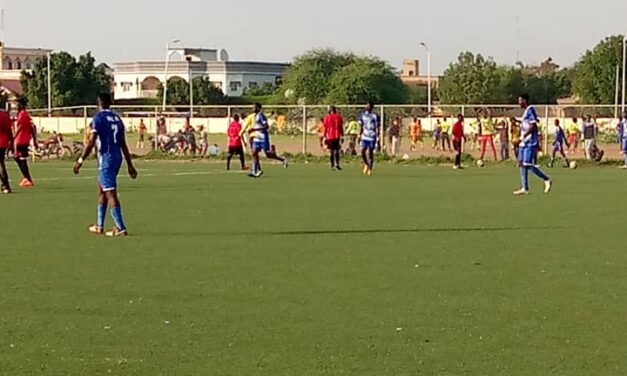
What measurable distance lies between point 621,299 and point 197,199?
1225cm

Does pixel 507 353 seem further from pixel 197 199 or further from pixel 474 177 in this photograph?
pixel 474 177

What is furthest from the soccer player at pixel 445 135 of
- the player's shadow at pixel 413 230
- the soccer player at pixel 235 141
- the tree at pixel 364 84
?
the tree at pixel 364 84

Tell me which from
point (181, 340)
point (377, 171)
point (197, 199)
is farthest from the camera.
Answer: point (377, 171)

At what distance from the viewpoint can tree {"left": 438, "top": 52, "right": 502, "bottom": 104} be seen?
10050 cm

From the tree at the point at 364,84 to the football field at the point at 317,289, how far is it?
→ 82.9m

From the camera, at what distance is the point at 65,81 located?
99.4 meters

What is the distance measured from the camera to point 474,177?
2917cm

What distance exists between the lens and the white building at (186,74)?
13475cm

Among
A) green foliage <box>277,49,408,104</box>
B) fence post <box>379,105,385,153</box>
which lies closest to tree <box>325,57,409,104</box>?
green foliage <box>277,49,408,104</box>

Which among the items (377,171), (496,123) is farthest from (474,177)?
(496,123)

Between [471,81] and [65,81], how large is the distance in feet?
113

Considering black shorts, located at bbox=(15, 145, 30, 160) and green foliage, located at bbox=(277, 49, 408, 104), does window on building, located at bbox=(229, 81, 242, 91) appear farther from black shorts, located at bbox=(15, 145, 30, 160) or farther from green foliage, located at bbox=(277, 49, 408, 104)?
black shorts, located at bbox=(15, 145, 30, 160)

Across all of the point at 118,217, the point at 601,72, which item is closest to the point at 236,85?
the point at 601,72

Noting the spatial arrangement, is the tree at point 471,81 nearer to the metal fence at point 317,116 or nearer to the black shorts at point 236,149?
the metal fence at point 317,116
